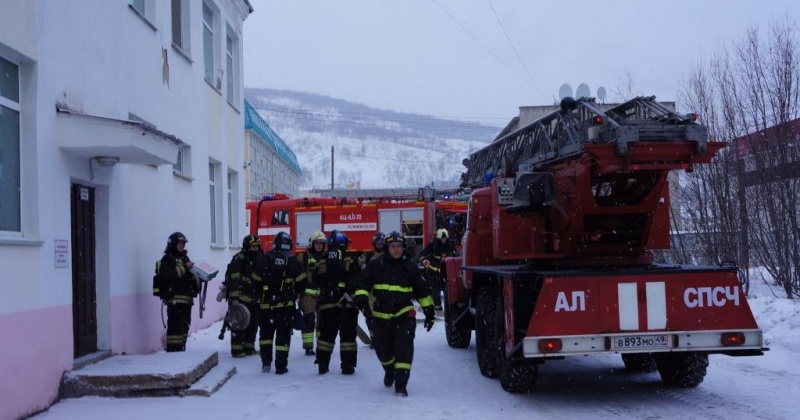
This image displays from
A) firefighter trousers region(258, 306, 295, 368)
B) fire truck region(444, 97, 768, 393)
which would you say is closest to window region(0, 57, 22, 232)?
firefighter trousers region(258, 306, 295, 368)

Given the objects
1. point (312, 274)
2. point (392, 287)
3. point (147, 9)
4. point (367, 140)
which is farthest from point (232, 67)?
point (367, 140)

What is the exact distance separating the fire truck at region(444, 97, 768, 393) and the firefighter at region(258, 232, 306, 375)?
2.48m

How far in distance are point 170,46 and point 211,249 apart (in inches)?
190

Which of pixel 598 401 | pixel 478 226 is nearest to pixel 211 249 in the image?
pixel 478 226

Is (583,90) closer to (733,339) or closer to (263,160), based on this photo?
(733,339)

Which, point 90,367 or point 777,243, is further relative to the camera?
point 777,243

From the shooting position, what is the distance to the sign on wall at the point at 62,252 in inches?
313

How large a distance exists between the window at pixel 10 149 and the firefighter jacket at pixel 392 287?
3701mm

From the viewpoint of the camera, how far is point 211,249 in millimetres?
15812

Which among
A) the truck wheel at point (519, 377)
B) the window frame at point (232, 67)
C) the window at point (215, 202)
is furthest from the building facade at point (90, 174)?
the truck wheel at point (519, 377)

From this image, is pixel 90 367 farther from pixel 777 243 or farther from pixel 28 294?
pixel 777 243

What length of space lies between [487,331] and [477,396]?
111 cm

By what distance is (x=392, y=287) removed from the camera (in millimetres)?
8539

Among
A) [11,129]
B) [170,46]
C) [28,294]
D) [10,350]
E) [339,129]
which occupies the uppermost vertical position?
[339,129]
